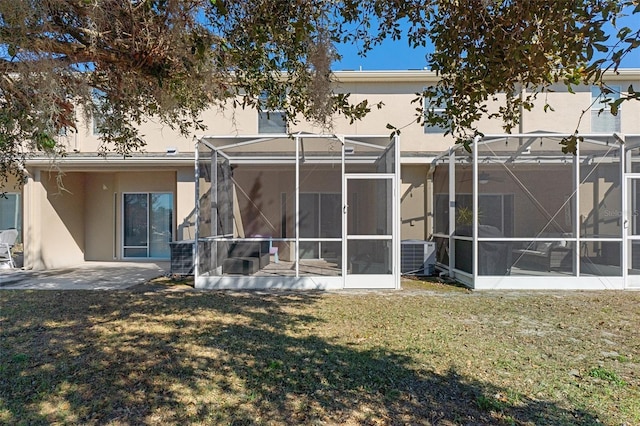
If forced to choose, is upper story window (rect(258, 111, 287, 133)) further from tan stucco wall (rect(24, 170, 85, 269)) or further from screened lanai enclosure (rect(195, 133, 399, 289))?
tan stucco wall (rect(24, 170, 85, 269))

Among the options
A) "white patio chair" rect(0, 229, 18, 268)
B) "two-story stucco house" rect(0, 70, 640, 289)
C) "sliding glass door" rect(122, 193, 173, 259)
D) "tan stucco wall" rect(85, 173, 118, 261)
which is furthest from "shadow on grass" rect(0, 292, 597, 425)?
"tan stucco wall" rect(85, 173, 118, 261)

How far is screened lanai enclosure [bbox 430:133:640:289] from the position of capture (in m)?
8.42

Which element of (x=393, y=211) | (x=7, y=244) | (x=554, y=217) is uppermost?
(x=393, y=211)

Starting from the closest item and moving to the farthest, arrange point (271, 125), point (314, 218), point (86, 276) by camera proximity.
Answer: point (314, 218)
point (86, 276)
point (271, 125)

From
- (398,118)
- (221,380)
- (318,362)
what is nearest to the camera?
(221,380)

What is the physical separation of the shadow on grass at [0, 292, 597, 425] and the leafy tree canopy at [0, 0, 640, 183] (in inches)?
90.1

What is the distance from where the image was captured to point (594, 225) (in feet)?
28.6

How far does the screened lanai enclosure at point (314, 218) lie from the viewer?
8531 mm

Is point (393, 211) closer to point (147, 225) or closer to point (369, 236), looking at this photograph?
point (369, 236)

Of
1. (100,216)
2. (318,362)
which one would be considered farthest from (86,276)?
(318,362)

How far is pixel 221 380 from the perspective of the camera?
12.5 feet

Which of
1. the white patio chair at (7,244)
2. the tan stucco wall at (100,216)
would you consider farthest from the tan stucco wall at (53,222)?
the white patio chair at (7,244)

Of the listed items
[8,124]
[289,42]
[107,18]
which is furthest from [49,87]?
[289,42]

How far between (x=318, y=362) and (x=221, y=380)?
3.48ft
